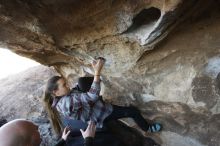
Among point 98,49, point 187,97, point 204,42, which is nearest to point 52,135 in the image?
point 98,49

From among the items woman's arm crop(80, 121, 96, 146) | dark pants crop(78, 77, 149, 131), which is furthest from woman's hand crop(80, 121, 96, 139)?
dark pants crop(78, 77, 149, 131)

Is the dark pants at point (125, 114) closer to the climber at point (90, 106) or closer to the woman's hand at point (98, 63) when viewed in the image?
the climber at point (90, 106)

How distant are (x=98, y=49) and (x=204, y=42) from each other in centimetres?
101

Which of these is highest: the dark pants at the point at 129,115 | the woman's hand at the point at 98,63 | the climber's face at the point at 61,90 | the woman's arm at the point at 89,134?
the woman's hand at the point at 98,63

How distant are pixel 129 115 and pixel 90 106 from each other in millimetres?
561

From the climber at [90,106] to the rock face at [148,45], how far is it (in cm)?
11

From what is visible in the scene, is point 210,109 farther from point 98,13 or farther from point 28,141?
point 28,141

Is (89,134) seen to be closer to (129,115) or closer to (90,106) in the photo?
(90,106)

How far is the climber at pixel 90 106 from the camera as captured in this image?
3.36 meters

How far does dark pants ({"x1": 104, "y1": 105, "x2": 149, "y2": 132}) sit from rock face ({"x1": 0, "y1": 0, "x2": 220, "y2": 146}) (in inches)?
3.2

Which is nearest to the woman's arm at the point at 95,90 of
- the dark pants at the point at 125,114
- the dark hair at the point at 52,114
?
the dark pants at the point at 125,114

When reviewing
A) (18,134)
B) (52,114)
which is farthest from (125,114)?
(18,134)

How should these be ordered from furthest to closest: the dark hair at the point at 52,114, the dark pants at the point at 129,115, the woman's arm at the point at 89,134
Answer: the dark hair at the point at 52,114 → the dark pants at the point at 129,115 → the woman's arm at the point at 89,134

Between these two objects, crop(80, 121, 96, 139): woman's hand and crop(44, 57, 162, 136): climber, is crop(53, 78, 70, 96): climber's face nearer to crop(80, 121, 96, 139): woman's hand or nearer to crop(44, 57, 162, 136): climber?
crop(44, 57, 162, 136): climber
